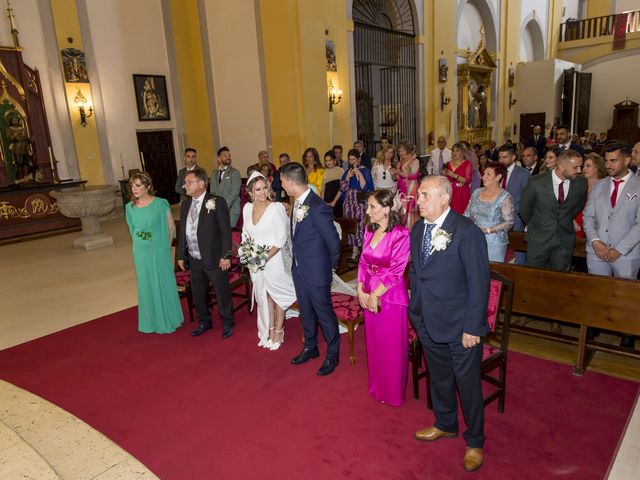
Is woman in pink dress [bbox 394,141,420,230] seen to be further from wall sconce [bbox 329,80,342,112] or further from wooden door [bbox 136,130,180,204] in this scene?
wooden door [bbox 136,130,180,204]

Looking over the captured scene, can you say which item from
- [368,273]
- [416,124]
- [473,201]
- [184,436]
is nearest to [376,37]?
[416,124]

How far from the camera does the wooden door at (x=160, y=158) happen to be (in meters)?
12.8

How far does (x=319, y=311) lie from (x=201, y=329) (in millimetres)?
1687

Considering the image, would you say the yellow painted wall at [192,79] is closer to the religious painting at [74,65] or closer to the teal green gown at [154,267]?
the religious painting at [74,65]

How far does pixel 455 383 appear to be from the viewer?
3.09 meters

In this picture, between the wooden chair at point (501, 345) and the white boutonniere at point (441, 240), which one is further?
the wooden chair at point (501, 345)

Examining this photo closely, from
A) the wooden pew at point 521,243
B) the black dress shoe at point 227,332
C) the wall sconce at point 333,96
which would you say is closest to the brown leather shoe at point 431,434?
the black dress shoe at point 227,332

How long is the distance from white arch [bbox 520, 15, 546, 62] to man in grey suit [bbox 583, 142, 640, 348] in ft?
70.0

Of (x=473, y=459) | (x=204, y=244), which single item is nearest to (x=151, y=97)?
(x=204, y=244)

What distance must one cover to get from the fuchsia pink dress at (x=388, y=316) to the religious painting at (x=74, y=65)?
10.4 meters

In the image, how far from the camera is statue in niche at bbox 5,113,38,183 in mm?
10367

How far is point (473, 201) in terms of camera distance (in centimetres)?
464

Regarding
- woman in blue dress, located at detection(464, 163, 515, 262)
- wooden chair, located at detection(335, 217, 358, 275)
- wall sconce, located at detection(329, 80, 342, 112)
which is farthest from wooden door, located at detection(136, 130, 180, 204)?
woman in blue dress, located at detection(464, 163, 515, 262)

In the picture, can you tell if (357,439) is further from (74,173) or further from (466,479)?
(74,173)
